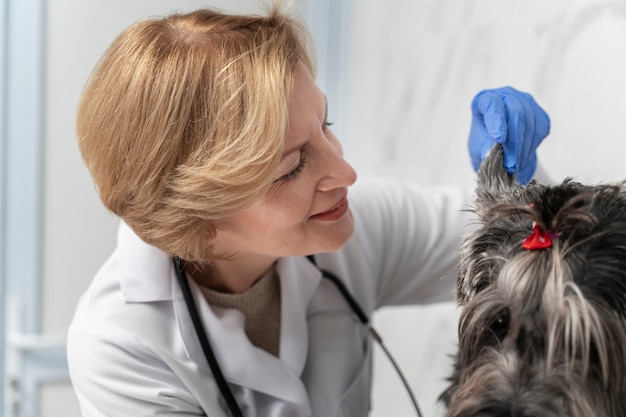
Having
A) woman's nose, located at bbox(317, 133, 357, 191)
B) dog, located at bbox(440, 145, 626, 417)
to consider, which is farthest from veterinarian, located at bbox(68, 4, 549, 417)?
dog, located at bbox(440, 145, 626, 417)

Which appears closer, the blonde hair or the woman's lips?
the blonde hair

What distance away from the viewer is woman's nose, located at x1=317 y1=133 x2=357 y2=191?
136cm

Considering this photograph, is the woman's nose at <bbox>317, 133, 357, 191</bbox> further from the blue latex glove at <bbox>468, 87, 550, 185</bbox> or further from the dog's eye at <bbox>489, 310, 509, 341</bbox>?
the dog's eye at <bbox>489, 310, 509, 341</bbox>

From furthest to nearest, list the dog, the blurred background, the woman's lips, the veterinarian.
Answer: the blurred background, the woman's lips, the veterinarian, the dog

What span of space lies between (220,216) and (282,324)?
0.28m

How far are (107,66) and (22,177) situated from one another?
0.74 m

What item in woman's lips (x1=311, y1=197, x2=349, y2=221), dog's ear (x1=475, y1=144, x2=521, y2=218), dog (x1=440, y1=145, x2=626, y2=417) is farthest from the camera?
woman's lips (x1=311, y1=197, x2=349, y2=221)

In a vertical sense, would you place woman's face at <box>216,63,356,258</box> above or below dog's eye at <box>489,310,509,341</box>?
above

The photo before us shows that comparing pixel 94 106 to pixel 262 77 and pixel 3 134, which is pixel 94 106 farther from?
pixel 3 134

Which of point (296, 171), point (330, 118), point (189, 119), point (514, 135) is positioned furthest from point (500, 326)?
point (330, 118)

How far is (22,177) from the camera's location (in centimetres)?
201

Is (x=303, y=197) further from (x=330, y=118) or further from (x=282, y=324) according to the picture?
(x=330, y=118)

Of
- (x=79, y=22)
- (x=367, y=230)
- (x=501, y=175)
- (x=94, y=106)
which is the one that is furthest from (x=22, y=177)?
(x=501, y=175)

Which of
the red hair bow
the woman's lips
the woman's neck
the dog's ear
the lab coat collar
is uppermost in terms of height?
the dog's ear
